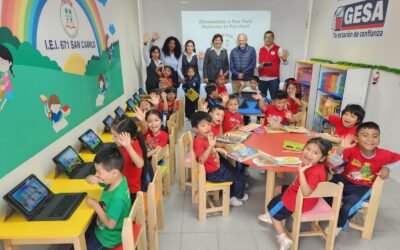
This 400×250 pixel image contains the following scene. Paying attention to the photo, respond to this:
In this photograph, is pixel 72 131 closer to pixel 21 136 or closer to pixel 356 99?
pixel 21 136

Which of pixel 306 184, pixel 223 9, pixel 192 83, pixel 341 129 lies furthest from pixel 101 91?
pixel 223 9

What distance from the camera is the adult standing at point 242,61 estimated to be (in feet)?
18.6

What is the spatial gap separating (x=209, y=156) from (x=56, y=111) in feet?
4.83

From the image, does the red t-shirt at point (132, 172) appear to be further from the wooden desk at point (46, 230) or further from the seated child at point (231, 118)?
the seated child at point (231, 118)

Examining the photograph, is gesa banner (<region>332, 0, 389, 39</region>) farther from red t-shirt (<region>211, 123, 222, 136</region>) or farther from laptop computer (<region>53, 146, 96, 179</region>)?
laptop computer (<region>53, 146, 96, 179</region>)

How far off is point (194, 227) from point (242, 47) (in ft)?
13.4

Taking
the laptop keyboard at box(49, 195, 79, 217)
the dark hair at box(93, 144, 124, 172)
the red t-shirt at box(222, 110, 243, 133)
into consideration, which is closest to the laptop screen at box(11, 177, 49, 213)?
the laptop keyboard at box(49, 195, 79, 217)

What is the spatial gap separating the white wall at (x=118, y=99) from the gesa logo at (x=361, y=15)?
3.90 metres

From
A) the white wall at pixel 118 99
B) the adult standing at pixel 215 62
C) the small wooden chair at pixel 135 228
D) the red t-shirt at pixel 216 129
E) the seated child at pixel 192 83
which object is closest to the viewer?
the small wooden chair at pixel 135 228

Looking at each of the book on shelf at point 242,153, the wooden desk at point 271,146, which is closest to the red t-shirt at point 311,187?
the wooden desk at point 271,146

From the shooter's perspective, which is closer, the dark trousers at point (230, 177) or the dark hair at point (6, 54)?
the dark hair at point (6, 54)

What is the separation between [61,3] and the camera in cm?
258

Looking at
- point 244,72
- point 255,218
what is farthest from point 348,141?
point 244,72

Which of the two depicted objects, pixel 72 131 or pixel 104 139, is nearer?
pixel 72 131
